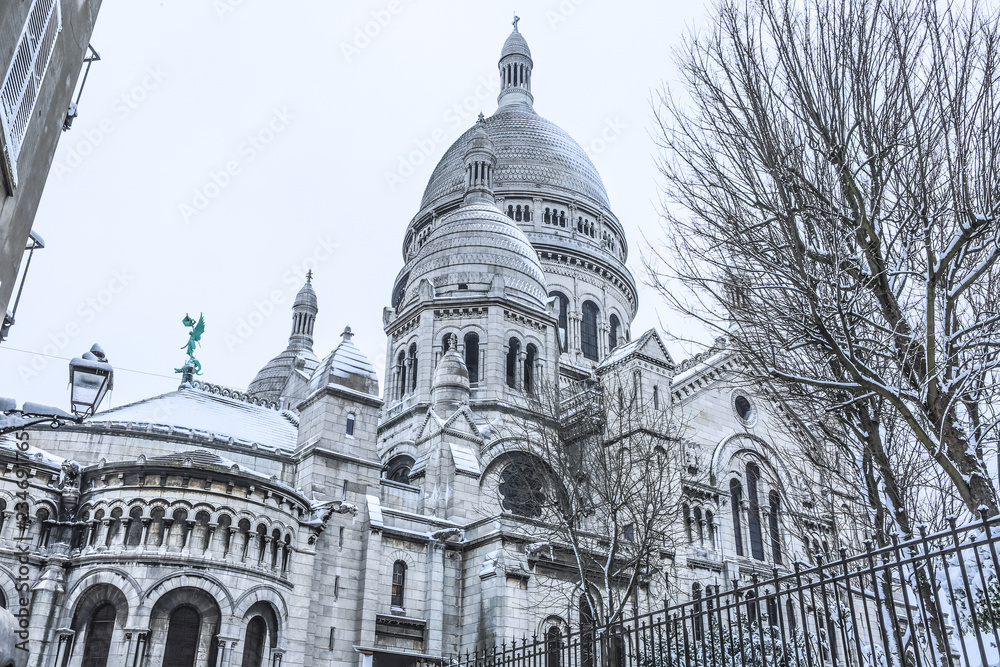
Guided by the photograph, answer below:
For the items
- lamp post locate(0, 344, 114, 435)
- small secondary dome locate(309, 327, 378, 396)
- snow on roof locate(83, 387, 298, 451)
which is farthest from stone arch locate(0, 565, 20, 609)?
lamp post locate(0, 344, 114, 435)

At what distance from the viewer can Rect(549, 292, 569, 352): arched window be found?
155ft

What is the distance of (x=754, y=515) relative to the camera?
3388cm

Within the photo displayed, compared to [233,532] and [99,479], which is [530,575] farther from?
[99,479]

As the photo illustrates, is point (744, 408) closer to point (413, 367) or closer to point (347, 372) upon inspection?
point (413, 367)

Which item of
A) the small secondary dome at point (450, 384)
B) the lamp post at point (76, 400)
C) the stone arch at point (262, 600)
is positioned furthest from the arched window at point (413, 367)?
the lamp post at point (76, 400)

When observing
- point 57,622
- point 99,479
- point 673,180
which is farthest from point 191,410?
point 673,180

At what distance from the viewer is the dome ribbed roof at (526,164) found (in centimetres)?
5450

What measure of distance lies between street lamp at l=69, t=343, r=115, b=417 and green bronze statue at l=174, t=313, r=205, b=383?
86.4 feet

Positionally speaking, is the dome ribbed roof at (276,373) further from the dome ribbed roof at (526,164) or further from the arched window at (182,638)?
the arched window at (182,638)

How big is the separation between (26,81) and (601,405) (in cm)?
1926

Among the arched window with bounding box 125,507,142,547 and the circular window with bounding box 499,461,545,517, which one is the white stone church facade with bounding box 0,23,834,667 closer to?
the arched window with bounding box 125,507,142,547

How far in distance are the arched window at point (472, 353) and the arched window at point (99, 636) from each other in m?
19.5

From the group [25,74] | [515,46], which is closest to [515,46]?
[515,46]

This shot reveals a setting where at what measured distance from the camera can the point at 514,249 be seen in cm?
4266
